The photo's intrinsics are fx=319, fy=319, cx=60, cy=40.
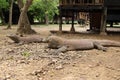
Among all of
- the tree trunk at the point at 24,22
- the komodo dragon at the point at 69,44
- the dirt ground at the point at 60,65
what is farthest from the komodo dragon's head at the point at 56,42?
the tree trunk at the point at 24,22

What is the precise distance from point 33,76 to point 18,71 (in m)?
0.64

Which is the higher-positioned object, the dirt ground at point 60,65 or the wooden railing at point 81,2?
the wooden railing at point 81,2

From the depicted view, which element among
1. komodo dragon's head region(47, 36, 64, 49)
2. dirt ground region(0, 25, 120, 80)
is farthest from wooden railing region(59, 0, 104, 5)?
komodo dragon's head region(47, 36, 64, 49)

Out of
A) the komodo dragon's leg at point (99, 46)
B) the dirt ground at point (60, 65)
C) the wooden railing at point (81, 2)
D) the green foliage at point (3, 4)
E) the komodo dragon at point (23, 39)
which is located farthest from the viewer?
the green foliage at point (3, 4)

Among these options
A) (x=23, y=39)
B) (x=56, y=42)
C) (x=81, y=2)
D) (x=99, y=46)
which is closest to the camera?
(x=56, y=42)

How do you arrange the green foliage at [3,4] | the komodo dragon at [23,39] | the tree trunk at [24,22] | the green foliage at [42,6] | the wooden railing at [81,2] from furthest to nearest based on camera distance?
the green foliage at [42,6] → the green foliage at [3,4] → the wooden railing at [81,2] → the tree trunk at [24,22] → the komodo dragon at [23,39]

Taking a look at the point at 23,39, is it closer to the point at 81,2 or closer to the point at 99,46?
the point at 99,46

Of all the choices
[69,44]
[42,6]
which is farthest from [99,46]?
[42,6]

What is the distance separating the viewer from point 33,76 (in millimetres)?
7391

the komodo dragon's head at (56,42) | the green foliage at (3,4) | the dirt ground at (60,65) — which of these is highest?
the green foliage at (3,4)

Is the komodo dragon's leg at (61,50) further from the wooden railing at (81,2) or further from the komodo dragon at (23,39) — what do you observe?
the wooden railing at (81,2)

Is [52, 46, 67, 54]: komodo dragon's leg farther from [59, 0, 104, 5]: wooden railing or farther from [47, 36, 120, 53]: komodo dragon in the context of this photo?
[59, 0, 104, 5]: wooden railing

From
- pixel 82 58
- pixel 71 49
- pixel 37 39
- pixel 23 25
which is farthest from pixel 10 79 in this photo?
pixel 23 25

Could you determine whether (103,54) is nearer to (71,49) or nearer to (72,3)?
(71,49)
